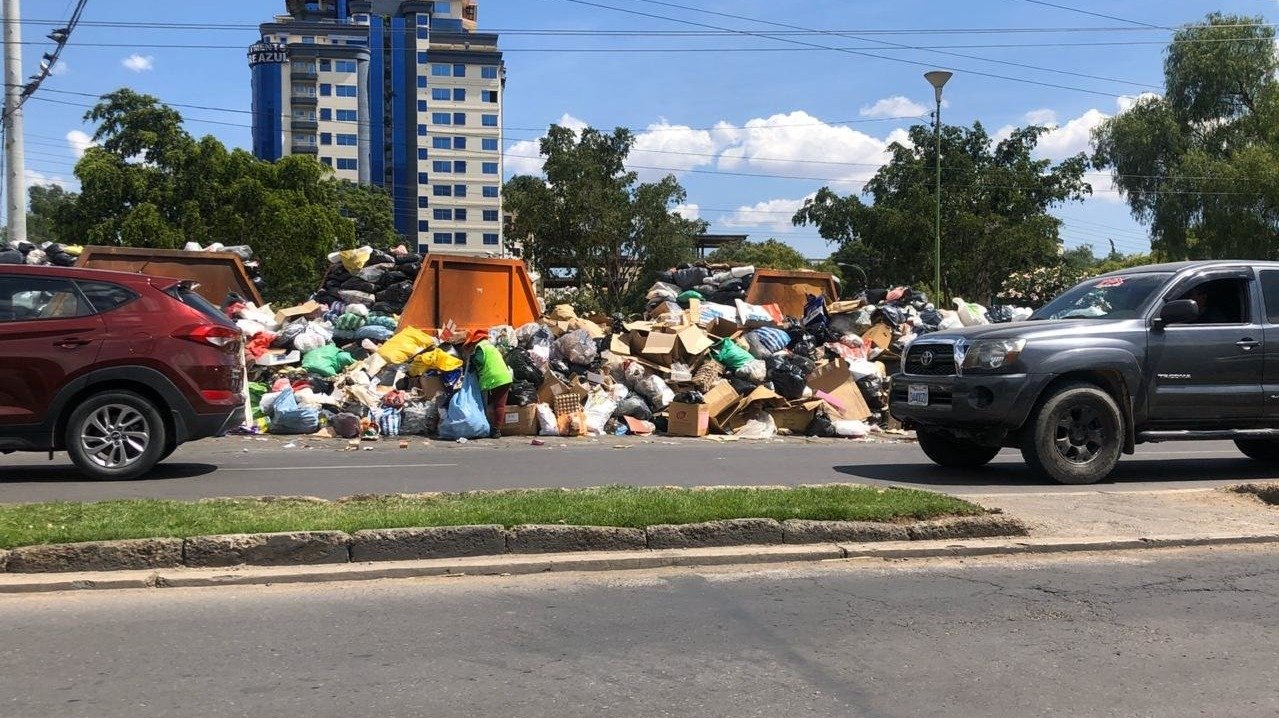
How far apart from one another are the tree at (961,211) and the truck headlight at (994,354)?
3188 centimetres

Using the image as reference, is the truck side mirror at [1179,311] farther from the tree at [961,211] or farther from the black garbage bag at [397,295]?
the tree at [961,211]

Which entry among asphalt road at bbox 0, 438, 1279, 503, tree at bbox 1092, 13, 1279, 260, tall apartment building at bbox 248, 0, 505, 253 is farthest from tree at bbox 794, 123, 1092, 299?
tall apartment building at bbox 248, 0, 505, 253

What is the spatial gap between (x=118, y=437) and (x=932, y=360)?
296 inches

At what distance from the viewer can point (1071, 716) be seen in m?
3.91

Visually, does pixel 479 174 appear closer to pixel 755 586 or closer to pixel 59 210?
pixel 59 210

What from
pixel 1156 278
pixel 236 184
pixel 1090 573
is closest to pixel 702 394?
pixel 1156 278

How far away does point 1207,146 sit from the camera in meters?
42.8

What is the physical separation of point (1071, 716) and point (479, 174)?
11049cm

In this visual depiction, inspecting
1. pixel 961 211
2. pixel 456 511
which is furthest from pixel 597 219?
pixel 456 511

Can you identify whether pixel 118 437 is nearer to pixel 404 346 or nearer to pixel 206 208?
pixel 404 346

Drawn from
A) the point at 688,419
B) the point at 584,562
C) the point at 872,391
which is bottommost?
the point at 584,562

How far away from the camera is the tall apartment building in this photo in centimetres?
10969

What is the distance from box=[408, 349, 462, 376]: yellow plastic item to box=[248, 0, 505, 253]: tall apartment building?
96.7m

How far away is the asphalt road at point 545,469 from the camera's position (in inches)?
355
